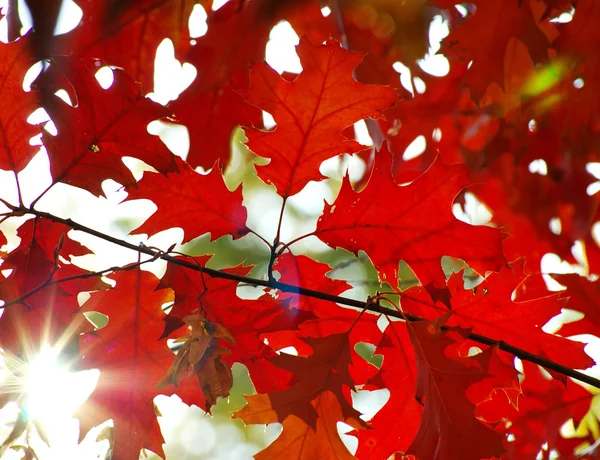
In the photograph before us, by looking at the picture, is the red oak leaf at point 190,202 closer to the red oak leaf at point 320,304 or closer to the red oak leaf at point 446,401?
the red oak leaf at point 320,304

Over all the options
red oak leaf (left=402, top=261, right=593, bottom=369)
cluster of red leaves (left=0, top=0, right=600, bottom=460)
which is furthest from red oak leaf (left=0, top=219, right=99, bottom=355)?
red oak leaf (left=402, top=261, right=593, bottom=369)

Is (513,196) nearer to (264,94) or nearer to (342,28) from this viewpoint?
(342,28)

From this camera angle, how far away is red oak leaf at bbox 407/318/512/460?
2.94ft

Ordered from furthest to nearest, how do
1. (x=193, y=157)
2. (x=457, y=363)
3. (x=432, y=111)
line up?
(x=432, y=111), (x=193, y=157), (x=457, y=363)

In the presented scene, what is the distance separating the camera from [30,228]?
1138mm

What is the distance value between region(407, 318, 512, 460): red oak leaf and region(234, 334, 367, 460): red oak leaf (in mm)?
115

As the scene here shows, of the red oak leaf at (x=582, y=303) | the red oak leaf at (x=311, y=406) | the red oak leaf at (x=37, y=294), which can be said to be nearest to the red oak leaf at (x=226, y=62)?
the red oak leaf at (x=37, y=294)

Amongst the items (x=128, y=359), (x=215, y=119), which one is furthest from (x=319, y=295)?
(x=215, y=119)

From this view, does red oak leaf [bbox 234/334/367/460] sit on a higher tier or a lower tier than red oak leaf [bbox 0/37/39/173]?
lower

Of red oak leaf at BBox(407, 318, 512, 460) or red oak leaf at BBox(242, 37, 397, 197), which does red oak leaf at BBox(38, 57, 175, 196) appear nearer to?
red oak leaf at BBox(242, 37, 397, 197)

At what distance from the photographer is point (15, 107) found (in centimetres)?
104

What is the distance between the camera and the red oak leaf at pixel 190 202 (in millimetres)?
1029

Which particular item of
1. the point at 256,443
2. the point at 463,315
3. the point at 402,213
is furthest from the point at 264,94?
the point at 256,443

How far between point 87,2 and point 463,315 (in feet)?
3.63
